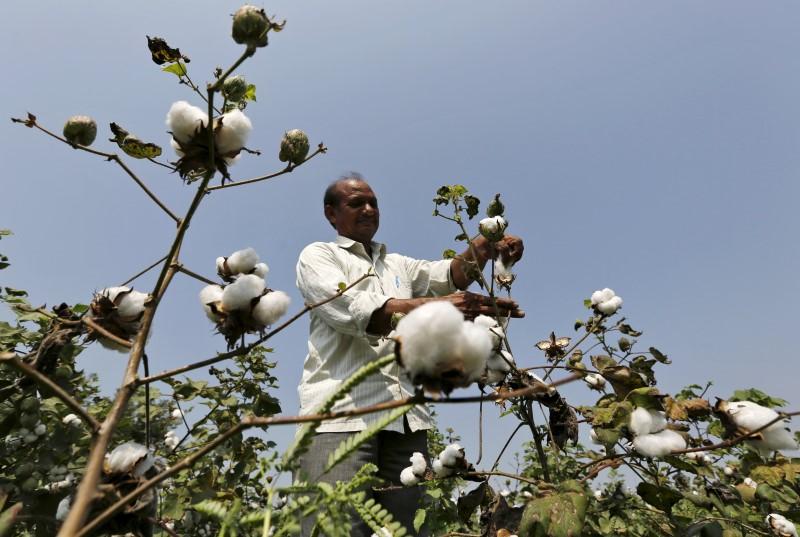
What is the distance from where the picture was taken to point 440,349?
59 cm

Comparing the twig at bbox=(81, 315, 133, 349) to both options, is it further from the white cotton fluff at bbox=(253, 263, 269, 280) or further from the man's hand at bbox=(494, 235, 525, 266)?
the man's hand at bbox=(494, 235, 525, 266)

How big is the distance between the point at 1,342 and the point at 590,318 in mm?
2460

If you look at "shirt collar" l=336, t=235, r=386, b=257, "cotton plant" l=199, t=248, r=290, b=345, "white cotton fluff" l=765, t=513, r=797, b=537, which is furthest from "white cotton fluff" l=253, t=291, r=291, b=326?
"shirt collar" l=336, t=235, r=386, b=257

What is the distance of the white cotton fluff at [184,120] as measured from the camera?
2.91 feet

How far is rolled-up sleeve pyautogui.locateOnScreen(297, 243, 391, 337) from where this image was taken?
2.13 m

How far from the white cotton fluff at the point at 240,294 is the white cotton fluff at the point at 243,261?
0.43ft

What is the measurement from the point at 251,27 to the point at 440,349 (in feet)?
2.25

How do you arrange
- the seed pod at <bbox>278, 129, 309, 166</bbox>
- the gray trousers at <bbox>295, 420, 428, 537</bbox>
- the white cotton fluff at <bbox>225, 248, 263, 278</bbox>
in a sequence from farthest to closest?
the gray trousers at <bbox>295, 420, 428, 537</bbox> → the seed pod at <bbox>278, 129, 309, 166</bbox> → the white cotton fluff at <bbox>225, 248, 263, 278</bbox>

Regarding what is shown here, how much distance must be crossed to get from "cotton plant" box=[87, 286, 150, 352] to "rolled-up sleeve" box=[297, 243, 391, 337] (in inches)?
41.9

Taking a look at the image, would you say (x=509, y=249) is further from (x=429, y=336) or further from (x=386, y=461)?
(x=429, y=336)

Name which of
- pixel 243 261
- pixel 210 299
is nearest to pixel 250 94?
pixel 243 261

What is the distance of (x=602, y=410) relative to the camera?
1459 millimetres

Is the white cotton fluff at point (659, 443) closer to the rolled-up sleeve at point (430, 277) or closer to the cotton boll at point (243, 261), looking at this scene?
the cotton boll at point (243, 261)

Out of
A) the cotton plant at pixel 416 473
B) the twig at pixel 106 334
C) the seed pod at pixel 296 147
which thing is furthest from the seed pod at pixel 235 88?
the cotton plant at pixel 416 473
